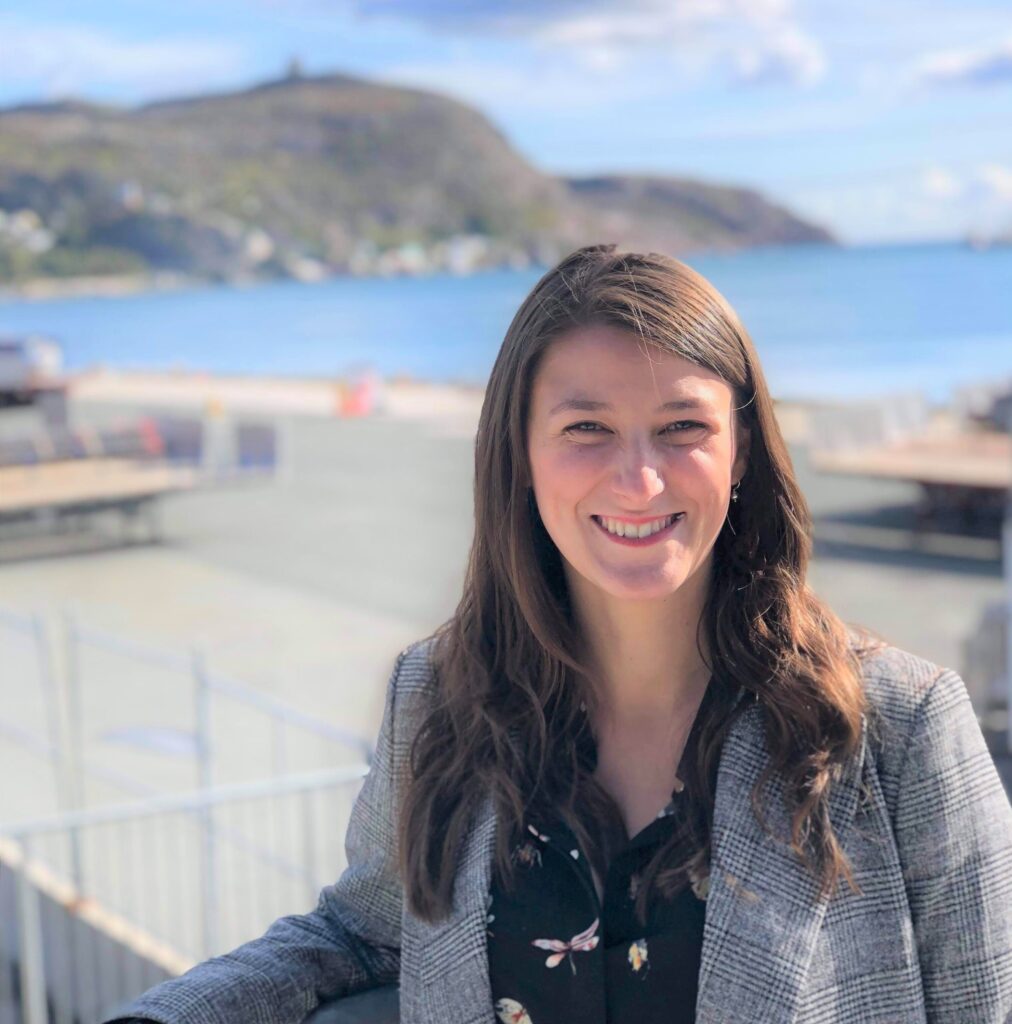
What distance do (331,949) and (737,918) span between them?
430 mm

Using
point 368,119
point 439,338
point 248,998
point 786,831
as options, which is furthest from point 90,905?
point 368,119

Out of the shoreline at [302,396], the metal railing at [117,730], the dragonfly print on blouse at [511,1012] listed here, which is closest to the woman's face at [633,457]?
the dragonfly print on blouse at [511,1012]

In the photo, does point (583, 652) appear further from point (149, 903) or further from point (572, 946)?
point (149, 903)

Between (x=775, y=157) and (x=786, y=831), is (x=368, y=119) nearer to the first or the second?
(x=775, y=157)

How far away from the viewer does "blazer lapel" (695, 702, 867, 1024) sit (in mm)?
1241

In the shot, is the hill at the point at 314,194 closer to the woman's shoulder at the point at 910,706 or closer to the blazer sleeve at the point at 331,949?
the blazer sleeve at the point at 331,949

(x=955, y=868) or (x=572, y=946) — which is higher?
(x=955, y=868)

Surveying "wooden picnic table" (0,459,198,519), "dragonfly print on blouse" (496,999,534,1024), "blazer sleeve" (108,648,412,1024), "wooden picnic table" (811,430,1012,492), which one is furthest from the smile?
"wooden picnic table" (0,459,198,519)

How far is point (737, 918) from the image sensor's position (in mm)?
1265

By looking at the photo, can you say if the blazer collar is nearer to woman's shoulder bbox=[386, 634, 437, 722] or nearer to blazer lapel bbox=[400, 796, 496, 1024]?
blazer lapel bbox=[400, 796, 496, 1024]

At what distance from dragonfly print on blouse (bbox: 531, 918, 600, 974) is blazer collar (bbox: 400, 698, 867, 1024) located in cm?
7

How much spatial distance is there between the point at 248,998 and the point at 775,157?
3235 inches

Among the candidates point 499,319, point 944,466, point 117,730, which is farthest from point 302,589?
point 499,319

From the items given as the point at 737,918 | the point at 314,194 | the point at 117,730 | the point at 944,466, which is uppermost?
the point at 314,194
